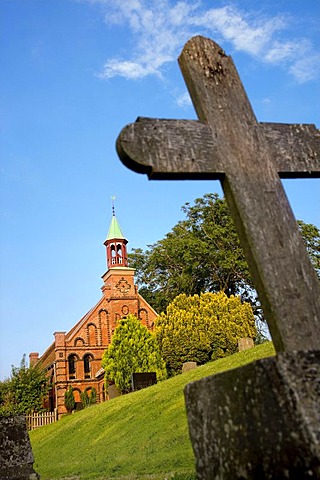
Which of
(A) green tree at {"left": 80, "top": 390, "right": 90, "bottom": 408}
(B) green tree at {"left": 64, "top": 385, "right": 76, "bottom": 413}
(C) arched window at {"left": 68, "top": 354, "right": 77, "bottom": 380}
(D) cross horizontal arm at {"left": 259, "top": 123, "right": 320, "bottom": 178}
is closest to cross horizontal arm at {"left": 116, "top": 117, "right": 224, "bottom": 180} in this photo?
(D) cross horizontal arm at {"left": 259, "top": 123, "right": 320, "bottom": 178}

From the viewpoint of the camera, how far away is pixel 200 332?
35.0 metres

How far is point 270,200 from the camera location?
2320 mm

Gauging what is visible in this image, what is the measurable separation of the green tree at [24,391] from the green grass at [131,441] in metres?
19.3

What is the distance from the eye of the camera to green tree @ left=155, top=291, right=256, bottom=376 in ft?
115

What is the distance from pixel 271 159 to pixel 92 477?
9.78 metres

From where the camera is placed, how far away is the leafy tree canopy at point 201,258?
4462 centimetres

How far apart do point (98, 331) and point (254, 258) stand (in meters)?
45.9

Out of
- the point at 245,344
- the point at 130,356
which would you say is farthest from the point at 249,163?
the point at 130,356

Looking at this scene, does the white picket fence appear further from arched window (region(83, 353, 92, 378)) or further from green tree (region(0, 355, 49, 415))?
arched window (region(83, 353, 92, 378))

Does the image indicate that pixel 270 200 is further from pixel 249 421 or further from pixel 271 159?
pixel 249 421

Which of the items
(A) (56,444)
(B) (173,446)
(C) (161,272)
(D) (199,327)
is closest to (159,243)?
(C) (161,272)

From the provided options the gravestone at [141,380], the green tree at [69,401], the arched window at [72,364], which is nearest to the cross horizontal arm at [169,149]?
the gravestone at [141,380]

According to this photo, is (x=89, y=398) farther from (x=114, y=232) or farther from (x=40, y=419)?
(x=114, y=232)

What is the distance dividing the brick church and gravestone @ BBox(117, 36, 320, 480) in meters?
43.1
